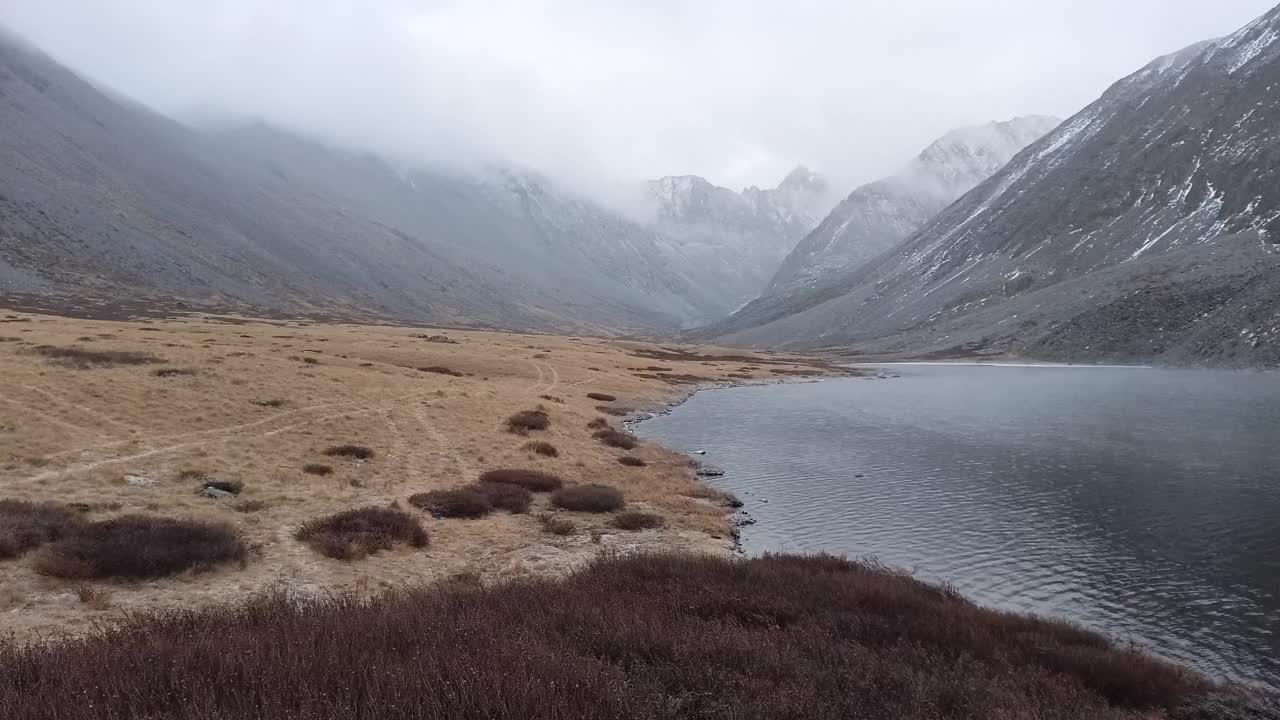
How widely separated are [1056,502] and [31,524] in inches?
1317

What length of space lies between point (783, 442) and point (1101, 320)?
140197 mm

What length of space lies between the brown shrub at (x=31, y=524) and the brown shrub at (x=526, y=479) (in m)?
12.4

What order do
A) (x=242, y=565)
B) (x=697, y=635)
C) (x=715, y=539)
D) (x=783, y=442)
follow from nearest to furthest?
(x=697, y=635)
(x=242, y=565)
(x=715, y=539)
(x=783, y=442)

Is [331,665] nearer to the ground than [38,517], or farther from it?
farther from it

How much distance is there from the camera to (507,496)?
23.6 meters

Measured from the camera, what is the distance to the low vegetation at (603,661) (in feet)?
19.8

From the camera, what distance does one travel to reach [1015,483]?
3294 centimetres

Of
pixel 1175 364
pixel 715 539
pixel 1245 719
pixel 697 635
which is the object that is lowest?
pixel 715 539

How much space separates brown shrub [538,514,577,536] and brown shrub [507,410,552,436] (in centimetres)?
1486

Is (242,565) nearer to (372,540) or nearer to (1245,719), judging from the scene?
(372,540)

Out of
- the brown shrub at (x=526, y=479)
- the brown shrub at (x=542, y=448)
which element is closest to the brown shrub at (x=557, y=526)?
the brown shrub at (x=526, y=479)

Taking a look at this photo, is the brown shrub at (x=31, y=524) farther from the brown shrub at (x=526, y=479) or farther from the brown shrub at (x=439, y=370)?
the brown shrub at (x=439, y=370)

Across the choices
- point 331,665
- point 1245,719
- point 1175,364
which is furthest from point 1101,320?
point 331,665

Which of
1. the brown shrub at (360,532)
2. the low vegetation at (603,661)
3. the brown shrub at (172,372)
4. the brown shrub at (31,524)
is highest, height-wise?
the low vegetation at (603,661)
